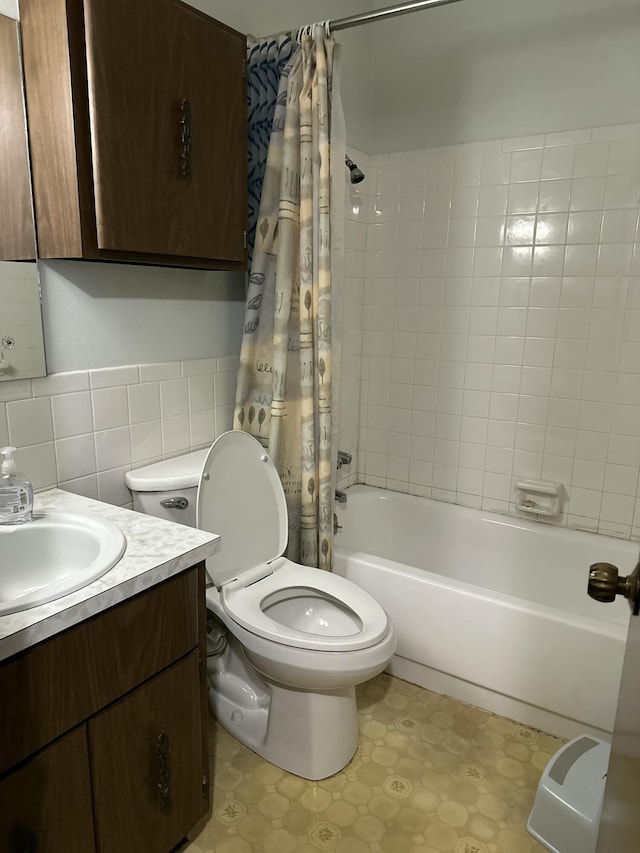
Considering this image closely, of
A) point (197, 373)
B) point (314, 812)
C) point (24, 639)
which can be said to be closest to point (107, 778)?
point (24, 639)

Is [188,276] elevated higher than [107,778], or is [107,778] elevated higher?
[188,276]

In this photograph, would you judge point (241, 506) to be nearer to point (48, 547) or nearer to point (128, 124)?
point (48, 547)

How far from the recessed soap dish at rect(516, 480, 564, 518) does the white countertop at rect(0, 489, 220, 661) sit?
153 cm

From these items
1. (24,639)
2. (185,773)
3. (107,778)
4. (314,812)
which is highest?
(24,639)

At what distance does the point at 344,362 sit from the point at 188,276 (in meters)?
0.96

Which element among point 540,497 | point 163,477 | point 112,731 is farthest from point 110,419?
point 540,497

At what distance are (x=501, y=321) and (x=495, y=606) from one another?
1140mm

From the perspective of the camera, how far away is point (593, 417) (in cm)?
224

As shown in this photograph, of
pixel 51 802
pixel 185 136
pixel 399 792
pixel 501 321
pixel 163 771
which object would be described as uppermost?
pixel 185 136

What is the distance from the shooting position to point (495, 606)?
181 centimetres

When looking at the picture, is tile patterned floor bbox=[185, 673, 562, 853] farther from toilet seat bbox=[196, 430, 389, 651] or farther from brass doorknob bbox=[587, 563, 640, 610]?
brass doorknob bbox=[587, 563, 640, 610]

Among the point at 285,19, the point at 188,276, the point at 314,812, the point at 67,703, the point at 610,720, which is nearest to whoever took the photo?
the point at 67,703

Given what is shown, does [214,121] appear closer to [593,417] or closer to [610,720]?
[593,417]

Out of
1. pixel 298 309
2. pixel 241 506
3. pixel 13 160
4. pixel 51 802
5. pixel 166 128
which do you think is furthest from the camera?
pixel 298 309
